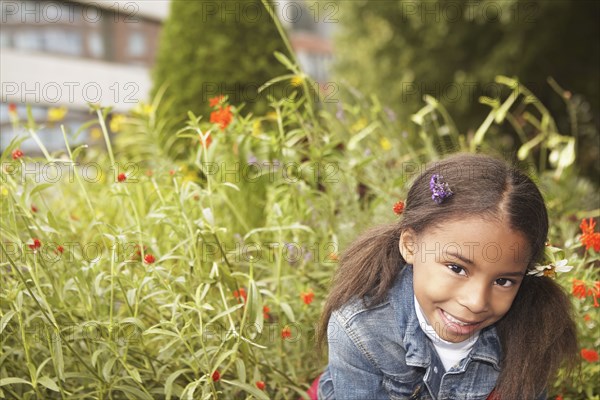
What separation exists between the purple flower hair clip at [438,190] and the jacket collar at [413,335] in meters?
0.26

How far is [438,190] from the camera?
1612 millimetres

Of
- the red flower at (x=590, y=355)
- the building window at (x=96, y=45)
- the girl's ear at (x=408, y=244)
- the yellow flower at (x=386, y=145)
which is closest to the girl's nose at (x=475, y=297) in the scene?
the girl's ear at (x=408, y=244)

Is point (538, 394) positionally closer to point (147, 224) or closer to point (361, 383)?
point (361, 383)

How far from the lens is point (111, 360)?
1789 mm

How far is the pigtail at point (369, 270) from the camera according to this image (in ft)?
5.83

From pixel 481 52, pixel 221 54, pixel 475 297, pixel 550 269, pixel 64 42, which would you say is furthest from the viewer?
pixel 64 42

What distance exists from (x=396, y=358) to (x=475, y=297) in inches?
11.7

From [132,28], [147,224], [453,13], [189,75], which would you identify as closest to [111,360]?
[147,224]

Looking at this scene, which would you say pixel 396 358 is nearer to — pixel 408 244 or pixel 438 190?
pixel 408 244

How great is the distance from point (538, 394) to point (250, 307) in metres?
0.73

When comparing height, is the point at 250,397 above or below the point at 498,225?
below

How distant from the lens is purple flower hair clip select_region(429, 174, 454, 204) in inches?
63.3

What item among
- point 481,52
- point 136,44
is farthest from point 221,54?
point 136,44

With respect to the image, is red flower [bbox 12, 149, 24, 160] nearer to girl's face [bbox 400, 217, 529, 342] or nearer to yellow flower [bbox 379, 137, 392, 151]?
girl's face [bbox 400, 217, 529, 342]
